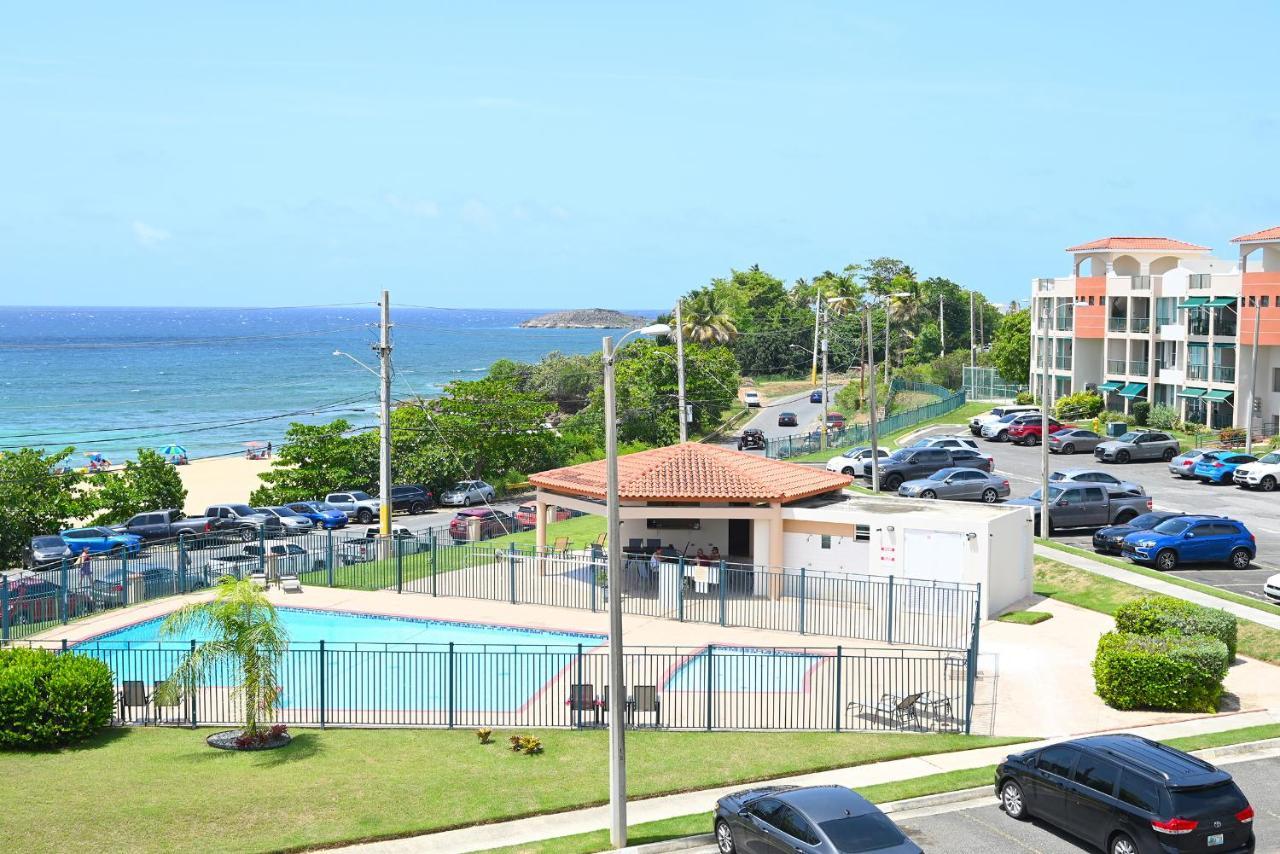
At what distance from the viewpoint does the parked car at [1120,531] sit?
39531 millimetres

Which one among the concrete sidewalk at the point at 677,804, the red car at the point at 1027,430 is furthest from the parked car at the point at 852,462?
the concrete sidewalk at the point at 677,804

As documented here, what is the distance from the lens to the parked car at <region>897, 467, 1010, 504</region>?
48.2m

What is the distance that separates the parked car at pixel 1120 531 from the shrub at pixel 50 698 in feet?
94.0

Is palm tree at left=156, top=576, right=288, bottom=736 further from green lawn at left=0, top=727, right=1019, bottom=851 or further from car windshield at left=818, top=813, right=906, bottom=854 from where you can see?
car windshield at left=818, top=813, right=906, bottom=854

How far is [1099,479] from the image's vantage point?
48.7m

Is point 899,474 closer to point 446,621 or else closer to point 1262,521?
point 1262,521

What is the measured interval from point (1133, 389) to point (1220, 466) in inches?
836

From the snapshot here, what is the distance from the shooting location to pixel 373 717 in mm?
24484

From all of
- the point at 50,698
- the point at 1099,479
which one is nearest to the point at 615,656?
the point at 50,698

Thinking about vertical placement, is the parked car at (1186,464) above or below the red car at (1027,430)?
below

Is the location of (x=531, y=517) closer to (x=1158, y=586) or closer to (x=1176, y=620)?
(x=1158, y=586)

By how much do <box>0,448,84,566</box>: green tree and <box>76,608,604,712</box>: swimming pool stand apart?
1757cm

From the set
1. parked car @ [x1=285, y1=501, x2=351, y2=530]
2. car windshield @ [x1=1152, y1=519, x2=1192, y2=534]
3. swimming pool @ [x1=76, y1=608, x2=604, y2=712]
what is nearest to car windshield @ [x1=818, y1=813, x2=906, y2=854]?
swimming pool @ [x1=76, y1=608, x2=604, y2=712]

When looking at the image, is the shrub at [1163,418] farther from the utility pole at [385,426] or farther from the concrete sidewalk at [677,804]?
the concrete sidewalk at [677,804]
